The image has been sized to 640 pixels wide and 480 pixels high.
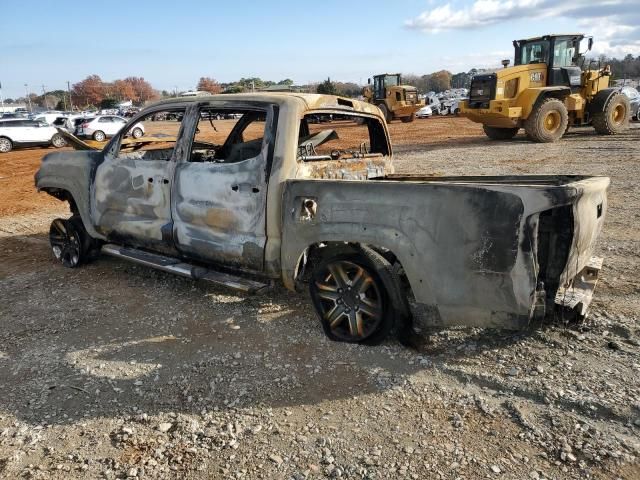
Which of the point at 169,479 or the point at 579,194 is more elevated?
the point at 579,194

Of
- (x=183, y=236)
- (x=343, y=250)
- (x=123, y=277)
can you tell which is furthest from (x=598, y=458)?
(x=123, y=277)

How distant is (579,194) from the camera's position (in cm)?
305

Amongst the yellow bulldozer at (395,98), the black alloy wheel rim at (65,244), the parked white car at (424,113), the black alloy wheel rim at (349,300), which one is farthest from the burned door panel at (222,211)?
the parked white car at (424,113)

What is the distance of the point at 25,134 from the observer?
2119 centimetres

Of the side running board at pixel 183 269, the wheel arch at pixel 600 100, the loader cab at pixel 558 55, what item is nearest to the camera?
the side running board at pixel 183 269

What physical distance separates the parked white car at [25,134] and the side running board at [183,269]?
60.5 ft

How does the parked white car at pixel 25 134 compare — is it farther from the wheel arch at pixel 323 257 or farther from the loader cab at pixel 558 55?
the wheel arch at pixel 323 257

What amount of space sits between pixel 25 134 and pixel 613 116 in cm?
2210

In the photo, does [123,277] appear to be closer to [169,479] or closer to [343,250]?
[343,250]

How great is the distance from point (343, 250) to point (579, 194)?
157 cm

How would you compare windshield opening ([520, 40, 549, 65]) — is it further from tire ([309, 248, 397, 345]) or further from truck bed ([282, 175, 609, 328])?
tire ([309, 248, 397, 345])

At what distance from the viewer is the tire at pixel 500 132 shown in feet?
58.2

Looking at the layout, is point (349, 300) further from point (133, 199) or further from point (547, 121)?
point (547, 121)

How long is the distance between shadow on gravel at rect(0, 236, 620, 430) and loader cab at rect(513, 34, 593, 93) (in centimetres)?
1450
